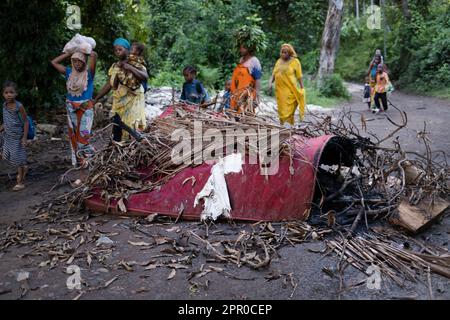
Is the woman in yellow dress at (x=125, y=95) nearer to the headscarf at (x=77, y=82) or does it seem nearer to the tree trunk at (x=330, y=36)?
the headscarf at (x=77, y=82)

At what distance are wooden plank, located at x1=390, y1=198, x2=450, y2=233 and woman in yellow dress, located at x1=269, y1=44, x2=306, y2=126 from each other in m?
2.93

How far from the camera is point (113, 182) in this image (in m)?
4.40

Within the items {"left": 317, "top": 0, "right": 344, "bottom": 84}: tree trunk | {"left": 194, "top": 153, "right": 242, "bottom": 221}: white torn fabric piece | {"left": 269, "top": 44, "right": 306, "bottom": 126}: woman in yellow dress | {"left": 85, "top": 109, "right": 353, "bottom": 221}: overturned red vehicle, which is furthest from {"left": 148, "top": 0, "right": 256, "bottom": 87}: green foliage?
{"left": 194, "top": 153, "right": 242, "bottom": 221}: white torn fabric piece

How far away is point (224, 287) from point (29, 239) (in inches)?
74.5

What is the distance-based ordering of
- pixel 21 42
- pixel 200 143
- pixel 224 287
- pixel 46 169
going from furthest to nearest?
1. pixel 21 42
2. pixel 46 169
3. pixel 200 143
4. pixel 224 287

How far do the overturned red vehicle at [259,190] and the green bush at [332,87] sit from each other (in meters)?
12.0

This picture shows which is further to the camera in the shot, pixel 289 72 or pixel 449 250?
pixel 289 72

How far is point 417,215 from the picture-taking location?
3.66m

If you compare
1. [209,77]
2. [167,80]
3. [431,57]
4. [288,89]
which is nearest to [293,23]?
[431,57]

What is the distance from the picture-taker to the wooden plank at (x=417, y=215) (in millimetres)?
3604

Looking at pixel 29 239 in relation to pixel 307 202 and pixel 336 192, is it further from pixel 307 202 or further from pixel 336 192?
pixel 336 192

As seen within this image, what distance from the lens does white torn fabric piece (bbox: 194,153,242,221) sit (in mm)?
3916

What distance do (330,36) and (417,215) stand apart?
1306 centimetres
